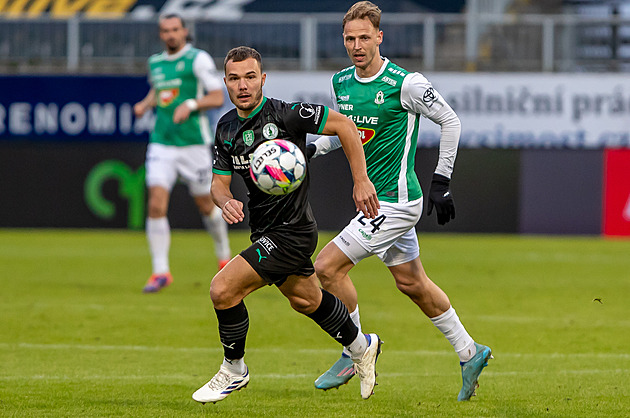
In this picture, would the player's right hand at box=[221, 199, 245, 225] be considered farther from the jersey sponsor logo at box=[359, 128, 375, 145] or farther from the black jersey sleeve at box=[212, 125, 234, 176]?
the jersey sponsor logo at box=[359, 128, 375, 145]

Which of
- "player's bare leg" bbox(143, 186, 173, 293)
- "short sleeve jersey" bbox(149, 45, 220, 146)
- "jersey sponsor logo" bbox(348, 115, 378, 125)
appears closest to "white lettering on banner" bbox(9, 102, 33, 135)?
"short sleeve jersey" bbox(149, 45, 220, 146)

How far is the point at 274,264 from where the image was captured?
17.2 ft

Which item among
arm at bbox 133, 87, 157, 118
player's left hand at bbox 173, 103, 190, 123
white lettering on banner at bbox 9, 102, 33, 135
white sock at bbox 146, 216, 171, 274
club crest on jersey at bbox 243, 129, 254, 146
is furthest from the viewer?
white lettering on banner at bbox 9, 102, 33, 135

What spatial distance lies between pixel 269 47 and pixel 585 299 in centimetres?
975

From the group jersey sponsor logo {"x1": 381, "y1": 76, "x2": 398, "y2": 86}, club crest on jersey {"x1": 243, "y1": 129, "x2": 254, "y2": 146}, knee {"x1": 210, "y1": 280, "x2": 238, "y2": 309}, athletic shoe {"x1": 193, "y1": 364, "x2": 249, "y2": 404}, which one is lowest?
athletic shoe {"x1": 193, "y1": 364, "x2": 249, "y2": 404}

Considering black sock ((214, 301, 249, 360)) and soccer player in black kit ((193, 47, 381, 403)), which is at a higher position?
soccer player in black kit ((193, 47, 381, 403))

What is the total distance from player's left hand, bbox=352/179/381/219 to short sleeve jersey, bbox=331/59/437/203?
0.71 metres

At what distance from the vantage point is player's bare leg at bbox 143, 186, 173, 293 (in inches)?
397

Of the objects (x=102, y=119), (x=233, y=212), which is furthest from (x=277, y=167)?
(x=102, y=119)

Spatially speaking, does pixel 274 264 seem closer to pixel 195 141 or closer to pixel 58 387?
pixel 58 387

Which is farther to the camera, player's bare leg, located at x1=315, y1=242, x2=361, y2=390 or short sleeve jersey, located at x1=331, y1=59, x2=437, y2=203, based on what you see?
short sleeve jersey, located at x1=331, y1=59, x2=437, y2=203

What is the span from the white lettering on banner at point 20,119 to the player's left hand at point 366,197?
43.9 ft

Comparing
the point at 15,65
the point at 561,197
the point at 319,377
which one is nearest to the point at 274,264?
the point at 319,377

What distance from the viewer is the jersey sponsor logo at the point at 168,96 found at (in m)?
10.5
